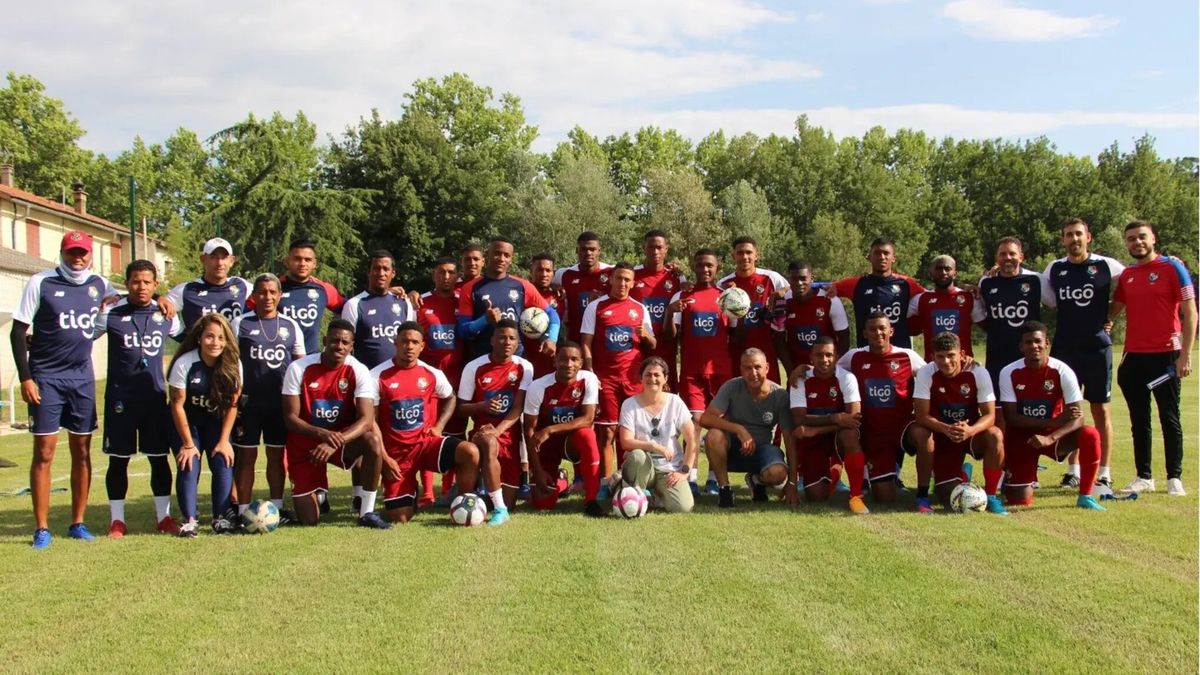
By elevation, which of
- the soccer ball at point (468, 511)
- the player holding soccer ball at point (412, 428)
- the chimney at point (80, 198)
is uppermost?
the chimney at point (80, 198)

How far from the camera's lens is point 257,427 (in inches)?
262

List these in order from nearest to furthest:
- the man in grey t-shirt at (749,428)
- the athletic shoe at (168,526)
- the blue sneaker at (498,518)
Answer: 1. the athletic shoe at (168,526)
2. the blue sneaker at (498,518)
3. the man in grey t-shirt at (749,428)

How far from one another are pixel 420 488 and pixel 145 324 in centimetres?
251

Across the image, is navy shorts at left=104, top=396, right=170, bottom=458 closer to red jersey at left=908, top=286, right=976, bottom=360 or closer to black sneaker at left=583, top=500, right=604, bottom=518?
black sneaker at left=583, top=500, right=604, bottom=518

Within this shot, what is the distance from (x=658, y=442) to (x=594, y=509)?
751mm

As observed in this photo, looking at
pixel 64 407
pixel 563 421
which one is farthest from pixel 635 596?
pixel 64 407

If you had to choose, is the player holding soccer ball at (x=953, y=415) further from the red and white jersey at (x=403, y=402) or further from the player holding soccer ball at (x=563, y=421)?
the red and white jersey at (x=403, y=402)

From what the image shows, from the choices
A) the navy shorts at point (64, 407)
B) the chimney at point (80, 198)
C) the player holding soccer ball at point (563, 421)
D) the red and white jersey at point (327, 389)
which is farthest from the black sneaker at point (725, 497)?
Answer: the chimney at point (80, 198)

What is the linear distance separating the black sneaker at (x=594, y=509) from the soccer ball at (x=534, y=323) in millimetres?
1667

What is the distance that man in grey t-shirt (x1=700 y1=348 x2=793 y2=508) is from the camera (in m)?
7.07

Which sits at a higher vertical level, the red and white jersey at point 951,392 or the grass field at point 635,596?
the red and white jersey at point 951,392

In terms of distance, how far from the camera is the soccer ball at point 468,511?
20.9 ft

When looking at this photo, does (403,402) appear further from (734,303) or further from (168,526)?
(734,303)

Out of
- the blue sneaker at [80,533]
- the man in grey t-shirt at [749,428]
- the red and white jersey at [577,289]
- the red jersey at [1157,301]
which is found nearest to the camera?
the blue sneaker at [80,533]
